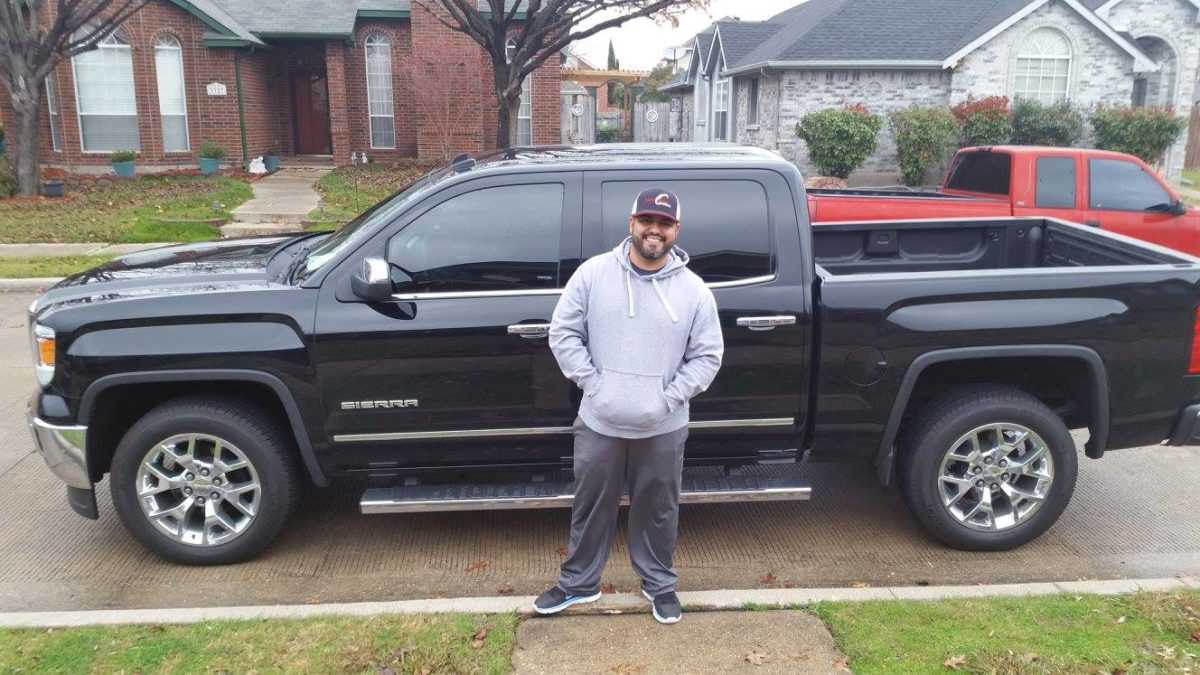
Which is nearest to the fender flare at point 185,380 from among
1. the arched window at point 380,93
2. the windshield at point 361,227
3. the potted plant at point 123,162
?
the windshield at point 361,227

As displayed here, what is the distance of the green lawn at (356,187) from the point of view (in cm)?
1627

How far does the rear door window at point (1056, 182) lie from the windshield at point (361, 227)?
23.7 feet

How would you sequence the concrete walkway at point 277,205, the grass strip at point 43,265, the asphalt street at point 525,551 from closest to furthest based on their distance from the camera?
1. the asphalt street at point 525,551
2. the grass strip at point 43,265
3. the concrete walkway at point 277,205

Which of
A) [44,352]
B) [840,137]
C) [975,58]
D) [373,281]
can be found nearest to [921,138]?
[840,137]

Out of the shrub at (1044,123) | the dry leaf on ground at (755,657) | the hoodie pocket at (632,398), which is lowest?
the dry leaf on ground at (755,657)

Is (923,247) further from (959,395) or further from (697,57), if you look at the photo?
(697,57)

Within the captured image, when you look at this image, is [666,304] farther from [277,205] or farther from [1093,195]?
[277,205]

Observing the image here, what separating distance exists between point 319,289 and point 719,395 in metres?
1.94

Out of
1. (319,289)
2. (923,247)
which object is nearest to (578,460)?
(319,289)

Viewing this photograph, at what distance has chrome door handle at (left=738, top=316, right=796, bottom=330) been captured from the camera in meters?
4.57

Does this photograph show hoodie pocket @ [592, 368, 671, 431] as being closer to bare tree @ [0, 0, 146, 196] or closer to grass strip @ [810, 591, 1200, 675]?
grass strip @ [810, 591, 1200, 675]

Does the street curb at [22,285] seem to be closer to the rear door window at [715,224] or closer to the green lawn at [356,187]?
the green lawn at [356,187]

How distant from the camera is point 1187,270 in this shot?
4.73 metres

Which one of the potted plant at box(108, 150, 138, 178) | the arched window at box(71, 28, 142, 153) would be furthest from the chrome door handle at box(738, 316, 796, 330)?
the arched window at box(71, 28, 142, 153)
